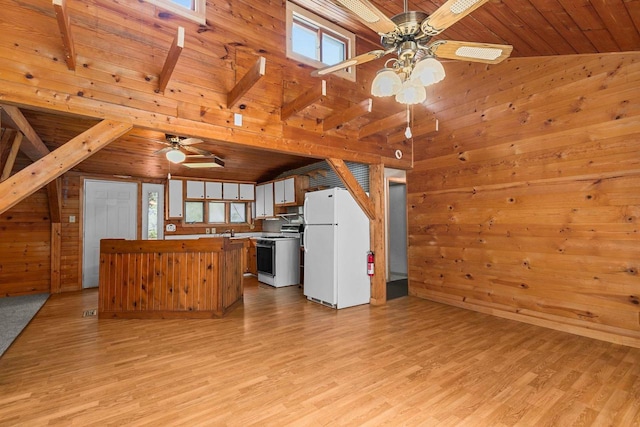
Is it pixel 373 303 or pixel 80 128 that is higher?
pixel 80 128

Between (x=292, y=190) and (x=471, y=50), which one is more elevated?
(x=471, y=50)

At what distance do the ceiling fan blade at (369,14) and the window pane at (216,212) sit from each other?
6.13m

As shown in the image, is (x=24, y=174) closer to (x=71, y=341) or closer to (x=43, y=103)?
(x=43, y=103)

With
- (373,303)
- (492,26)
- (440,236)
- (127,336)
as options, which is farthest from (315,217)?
(492,26)

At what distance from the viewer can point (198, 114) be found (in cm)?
305

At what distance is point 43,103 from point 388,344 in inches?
144

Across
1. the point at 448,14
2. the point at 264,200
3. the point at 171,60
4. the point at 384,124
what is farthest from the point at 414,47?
the point at 264,200

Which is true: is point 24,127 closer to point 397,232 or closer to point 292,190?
point 292,190

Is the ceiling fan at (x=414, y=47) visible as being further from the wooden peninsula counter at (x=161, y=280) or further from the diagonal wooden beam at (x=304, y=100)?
the wooden peninsula counter at (x=161, y=280)

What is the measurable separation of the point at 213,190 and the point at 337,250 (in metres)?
4.03

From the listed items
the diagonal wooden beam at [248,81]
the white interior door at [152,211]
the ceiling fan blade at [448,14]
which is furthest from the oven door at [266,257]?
the ceiling fan blade at [448,14]

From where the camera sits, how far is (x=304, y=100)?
3.21 m

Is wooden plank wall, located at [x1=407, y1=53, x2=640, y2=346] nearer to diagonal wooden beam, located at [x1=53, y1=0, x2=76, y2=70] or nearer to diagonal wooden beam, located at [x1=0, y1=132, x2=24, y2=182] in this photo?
diagonal wooden beam, located at [x1=53, y1=0, x2=76, y2=70]

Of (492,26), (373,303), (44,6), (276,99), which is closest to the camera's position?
(44,6)
